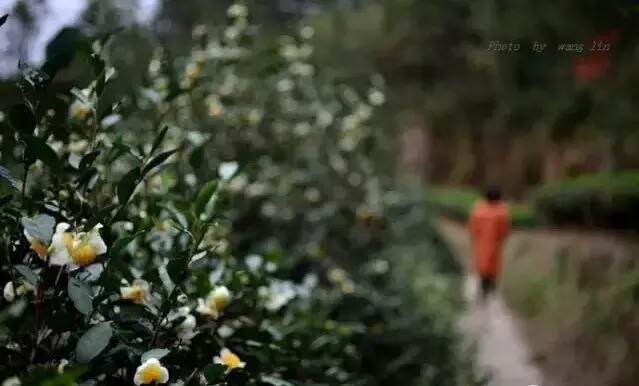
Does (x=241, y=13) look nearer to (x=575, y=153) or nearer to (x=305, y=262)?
(x=305, y=262)

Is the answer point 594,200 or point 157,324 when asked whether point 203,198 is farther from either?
point 594,200

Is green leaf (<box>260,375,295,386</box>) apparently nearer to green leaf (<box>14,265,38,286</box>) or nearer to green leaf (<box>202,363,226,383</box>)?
green leaf (<box>202,363,226,383</box>)

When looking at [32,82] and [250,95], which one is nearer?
[32,82]

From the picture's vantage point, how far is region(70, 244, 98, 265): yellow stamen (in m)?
0.79

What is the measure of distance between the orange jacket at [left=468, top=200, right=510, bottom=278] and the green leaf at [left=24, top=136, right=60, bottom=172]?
8.10ft

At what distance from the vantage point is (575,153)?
7.33 ft

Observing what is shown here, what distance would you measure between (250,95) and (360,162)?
2.14ft

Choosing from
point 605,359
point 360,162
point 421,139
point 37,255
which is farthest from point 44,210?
point 421,139

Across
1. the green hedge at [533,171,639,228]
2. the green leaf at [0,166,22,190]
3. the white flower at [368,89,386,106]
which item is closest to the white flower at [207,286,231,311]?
the green leaf at [0,166,22,190]

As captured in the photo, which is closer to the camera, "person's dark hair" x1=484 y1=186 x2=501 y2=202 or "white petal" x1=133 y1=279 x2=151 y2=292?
"white petal" x1=133 y1=279 x2=151 y2=292

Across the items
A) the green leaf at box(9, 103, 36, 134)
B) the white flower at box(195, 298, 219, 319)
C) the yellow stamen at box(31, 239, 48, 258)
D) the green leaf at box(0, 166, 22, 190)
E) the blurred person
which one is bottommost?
the yellow stamen at box(31, 239, 48, 258)

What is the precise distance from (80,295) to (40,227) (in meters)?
0.09

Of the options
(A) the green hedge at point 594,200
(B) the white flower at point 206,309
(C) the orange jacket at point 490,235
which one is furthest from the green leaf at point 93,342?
(C) the orange jacket at point 490,235

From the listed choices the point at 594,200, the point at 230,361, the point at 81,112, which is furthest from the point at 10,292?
the point at 594,200
